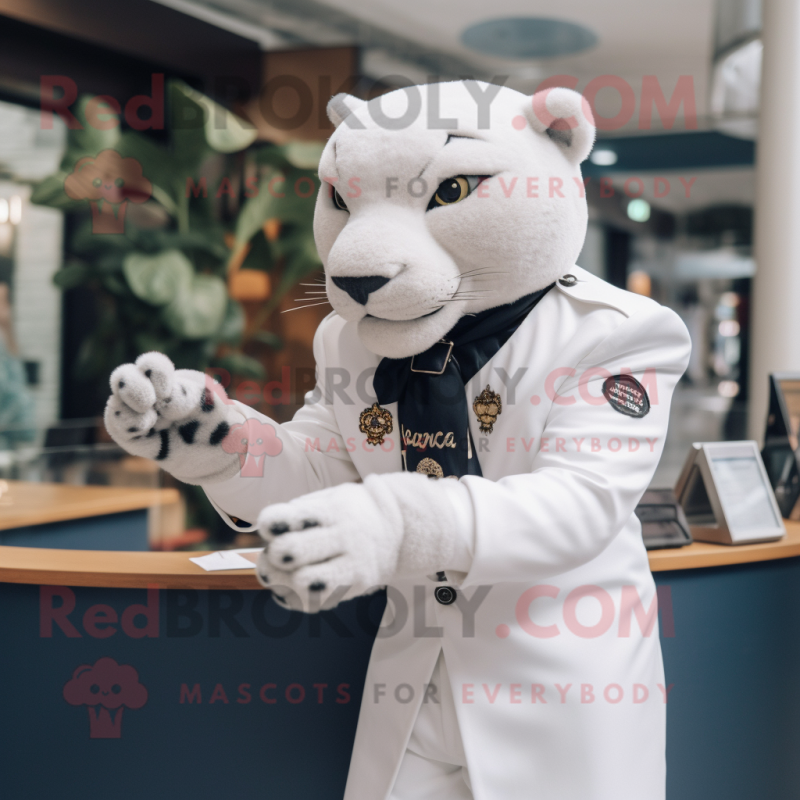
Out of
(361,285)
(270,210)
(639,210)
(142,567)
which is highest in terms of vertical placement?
(639,210)

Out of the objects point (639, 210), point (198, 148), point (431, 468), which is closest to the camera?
point (431, 468)

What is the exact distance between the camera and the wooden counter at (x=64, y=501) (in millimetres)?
2814

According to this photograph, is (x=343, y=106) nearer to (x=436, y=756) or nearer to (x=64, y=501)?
(x=436, y=756)

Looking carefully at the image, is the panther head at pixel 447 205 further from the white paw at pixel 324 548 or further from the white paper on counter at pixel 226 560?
the white paper on counter at pixel 226 560

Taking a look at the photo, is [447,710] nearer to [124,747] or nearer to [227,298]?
[124,747]

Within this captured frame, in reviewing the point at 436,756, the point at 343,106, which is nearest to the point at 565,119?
the point at 343,106

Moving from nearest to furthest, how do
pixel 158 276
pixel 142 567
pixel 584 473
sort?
pixel 584 473, pixel 142 567, pixel 158 276

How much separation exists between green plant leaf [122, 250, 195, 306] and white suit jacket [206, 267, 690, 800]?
10.2 ft

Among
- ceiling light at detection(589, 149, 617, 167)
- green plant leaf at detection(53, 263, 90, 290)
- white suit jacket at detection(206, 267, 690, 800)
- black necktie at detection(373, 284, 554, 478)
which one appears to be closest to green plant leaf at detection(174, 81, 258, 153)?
green plant leaf at detection(53, 263, 90, 290)

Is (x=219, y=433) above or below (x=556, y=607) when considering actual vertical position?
above

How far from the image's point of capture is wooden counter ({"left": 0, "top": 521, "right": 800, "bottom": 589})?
1.38 metres

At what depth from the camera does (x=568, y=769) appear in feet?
3.39

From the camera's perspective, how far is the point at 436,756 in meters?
1.10

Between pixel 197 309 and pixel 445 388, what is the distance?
3.30m
